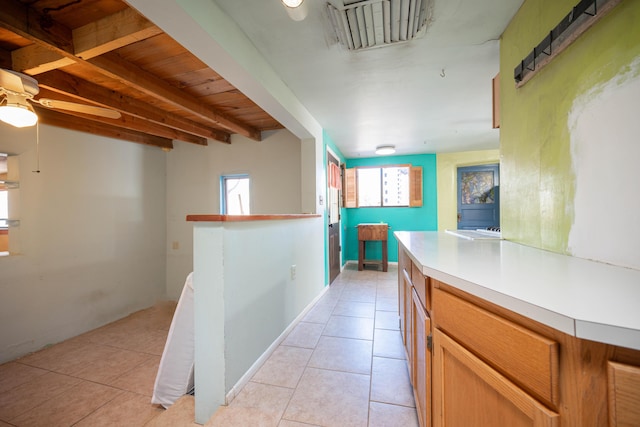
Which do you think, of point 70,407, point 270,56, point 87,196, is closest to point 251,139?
point 270,56

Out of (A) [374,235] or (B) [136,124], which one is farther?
(A) [374,235]

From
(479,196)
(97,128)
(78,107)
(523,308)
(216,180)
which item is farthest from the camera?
(479,196)

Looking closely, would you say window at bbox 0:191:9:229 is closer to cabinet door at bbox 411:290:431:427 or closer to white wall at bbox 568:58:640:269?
cabinet door at bbox 411:290:431:427

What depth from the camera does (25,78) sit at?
1.50m

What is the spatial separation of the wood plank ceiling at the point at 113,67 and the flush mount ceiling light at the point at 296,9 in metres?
0.73

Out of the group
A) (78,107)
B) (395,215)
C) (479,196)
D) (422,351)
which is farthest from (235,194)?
(479,196)

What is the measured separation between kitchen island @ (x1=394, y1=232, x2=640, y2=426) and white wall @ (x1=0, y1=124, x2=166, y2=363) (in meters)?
3.63

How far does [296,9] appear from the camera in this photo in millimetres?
1290

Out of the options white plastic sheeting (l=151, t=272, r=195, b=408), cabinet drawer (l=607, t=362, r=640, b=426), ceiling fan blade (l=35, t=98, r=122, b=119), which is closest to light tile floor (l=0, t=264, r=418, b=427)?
white plastic sheeting (l=151, t=272, r=195, b=408)

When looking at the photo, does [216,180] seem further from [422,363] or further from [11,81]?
[422,363]

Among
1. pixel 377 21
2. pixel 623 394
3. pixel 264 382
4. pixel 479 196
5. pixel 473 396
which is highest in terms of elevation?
pixel 377 21

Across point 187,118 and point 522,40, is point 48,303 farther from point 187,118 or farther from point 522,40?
point 522,40

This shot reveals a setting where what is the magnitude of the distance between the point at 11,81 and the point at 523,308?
8.81 ft

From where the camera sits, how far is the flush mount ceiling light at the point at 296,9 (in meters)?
1.22
